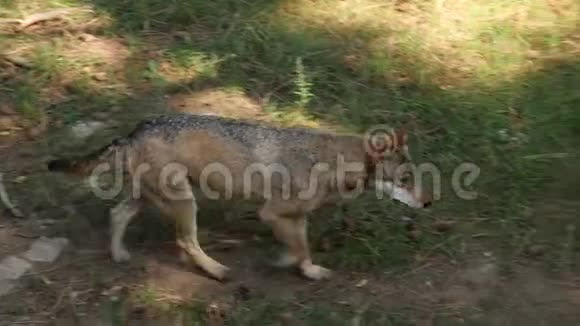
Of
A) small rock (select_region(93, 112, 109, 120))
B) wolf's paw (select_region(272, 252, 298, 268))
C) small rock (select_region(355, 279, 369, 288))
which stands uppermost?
small rock (select_region(93, 112, 109, 120))

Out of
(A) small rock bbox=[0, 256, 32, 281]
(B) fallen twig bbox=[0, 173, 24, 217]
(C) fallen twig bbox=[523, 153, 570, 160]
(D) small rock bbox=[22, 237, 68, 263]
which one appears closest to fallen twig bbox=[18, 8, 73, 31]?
(B) fallen twig bbox=[0, 173, 24, 217]

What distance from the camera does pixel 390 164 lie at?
517cm

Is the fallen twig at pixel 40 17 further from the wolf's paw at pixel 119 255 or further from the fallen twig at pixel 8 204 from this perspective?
the wolf's paw at pixel 119 255

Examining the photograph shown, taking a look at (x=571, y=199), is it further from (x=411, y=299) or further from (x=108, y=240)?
(x=108, y=240)

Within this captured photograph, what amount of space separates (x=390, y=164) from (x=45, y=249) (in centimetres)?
187

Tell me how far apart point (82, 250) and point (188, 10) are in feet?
8.58

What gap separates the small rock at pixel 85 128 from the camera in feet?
20.6

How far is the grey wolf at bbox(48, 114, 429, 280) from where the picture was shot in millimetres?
5000

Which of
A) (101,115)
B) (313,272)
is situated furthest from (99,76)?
(313,272)

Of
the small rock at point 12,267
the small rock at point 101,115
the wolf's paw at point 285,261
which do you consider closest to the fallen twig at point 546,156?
the wolf's paw at point 285,261

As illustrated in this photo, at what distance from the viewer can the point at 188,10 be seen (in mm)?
7414

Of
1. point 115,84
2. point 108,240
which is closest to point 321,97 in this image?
point 115,84

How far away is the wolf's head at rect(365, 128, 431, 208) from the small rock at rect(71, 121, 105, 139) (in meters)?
1.92

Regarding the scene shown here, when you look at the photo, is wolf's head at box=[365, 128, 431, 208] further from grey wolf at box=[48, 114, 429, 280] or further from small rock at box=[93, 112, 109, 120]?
small rock at box=[93, 112, 109, 120]
